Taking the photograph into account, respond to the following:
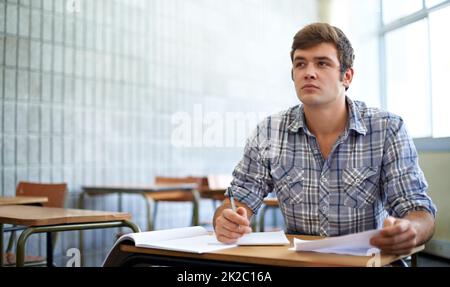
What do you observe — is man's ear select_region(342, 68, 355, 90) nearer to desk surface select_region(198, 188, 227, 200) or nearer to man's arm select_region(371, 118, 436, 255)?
man's arm select_region(371, 118, 436, 255)

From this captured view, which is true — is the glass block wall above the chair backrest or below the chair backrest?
above

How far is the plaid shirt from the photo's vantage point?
1.34 meters

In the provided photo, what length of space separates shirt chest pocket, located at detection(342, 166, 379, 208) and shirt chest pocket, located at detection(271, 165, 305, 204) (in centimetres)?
12

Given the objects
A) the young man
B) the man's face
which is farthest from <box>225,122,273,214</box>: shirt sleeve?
the man's face

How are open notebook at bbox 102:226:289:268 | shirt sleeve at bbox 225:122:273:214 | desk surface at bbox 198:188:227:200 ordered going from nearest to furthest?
open notebook at bbox 102:226:289:268 → shirt sleeve at bbox 225:122:273:214 → desk surface at bbox 198:188:227:200

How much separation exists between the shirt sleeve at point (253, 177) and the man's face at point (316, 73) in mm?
200

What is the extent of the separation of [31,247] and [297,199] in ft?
9.09

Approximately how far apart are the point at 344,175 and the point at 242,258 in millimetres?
541

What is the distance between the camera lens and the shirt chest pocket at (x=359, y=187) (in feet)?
4.42

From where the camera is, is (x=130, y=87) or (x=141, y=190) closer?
(x=141, y=190)

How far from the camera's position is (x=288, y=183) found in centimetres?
141

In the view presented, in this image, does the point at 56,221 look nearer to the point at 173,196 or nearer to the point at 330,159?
the point at 330,159

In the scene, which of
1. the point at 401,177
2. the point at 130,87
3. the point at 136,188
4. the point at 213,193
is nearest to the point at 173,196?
the point at 213,193
